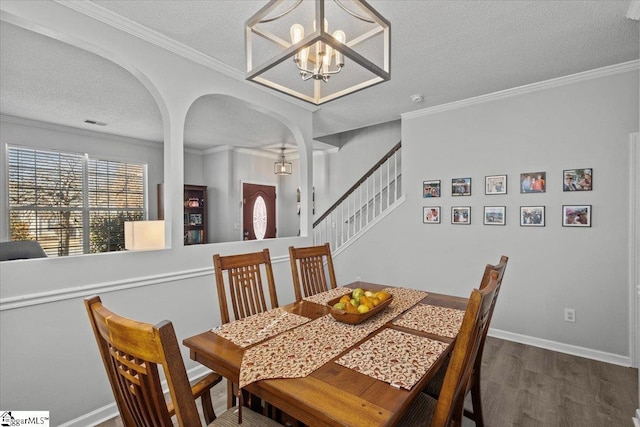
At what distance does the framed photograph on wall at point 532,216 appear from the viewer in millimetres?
A: 3094

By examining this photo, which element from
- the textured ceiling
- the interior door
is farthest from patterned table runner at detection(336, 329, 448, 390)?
the interior door

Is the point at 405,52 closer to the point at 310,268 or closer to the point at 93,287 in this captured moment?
the point at 310,268

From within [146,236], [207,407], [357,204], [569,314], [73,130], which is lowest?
[569,314]

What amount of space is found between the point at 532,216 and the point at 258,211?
4908 mm

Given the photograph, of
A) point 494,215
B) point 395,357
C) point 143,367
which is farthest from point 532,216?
point 143,367

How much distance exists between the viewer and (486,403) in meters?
2.17

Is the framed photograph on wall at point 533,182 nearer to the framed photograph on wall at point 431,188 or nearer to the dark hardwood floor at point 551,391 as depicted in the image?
the framed photograph on wall at point 431,188

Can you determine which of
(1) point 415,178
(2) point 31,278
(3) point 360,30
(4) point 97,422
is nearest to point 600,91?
(1) point 415,178

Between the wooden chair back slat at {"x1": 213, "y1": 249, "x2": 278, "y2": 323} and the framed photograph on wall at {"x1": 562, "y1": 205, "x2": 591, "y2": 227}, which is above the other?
the framed photograph on wall at {"x1": 562, "y1": 205, "x2": 591, "y2": 227}

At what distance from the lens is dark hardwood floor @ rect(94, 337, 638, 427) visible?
2.00 metres

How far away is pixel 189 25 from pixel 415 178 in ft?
9.42

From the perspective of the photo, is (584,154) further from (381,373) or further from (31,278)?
(31,278)

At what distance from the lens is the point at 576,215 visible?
292cm

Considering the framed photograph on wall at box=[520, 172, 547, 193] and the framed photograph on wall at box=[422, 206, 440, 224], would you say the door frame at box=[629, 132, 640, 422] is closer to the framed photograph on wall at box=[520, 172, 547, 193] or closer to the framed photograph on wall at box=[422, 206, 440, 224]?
the framed photograph on wall at box=[520, 172, 547, 193]
